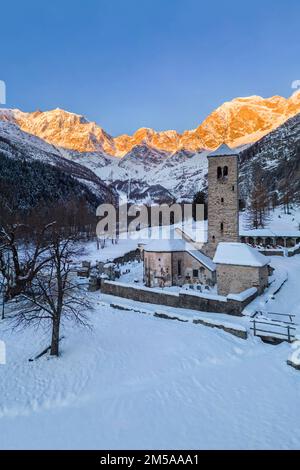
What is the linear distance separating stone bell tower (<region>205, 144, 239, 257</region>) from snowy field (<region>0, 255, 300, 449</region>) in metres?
13.7

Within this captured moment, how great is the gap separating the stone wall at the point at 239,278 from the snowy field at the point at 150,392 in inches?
255

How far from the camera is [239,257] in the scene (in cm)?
2314

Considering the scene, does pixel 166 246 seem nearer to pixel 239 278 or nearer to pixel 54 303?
pixel 239 278

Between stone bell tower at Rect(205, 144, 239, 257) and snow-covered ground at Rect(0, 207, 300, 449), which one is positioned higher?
stone bell tower at Rect(205, 144, 239, 257)

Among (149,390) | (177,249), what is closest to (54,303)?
(149,390)

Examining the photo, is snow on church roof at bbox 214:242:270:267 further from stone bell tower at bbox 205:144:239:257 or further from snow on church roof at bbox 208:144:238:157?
snow on church roof at bbox 208:144:238:157

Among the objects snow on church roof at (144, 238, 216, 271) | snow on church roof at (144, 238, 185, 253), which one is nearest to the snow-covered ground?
snow on church roof at (144, 238, 216, 271)

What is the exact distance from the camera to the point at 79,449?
8.62 metres

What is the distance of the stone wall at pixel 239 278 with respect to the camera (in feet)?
73.9

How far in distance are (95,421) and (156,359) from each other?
4892 millimetres

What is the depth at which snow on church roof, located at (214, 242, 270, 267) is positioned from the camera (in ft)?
74.3

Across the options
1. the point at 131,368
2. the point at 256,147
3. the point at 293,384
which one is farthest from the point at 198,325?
the point at 256,147

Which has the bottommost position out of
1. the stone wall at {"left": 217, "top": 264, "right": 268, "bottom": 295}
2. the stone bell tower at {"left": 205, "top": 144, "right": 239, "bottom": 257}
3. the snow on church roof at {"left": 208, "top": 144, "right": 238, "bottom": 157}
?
the stone wall at {"left": 217, "top": 264, "right": 268, "bottom": 295}

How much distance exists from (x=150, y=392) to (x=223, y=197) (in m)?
22.0
